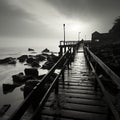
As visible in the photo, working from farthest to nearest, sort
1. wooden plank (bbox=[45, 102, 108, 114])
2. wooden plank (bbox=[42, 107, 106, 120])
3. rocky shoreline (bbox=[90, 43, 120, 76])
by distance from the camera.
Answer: rocky shoreline (bbox=[90, 43, 120, 76]), wooden plank (bbox=[45, 102, 108, 114]), wooden plank (bbox=[42, 107, 106, 120])

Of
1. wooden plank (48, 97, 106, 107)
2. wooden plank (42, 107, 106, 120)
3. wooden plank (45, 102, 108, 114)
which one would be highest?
wooden plank (48, 97, 106, 107)

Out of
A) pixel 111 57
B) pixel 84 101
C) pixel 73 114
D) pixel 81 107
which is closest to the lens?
pixel 73 114

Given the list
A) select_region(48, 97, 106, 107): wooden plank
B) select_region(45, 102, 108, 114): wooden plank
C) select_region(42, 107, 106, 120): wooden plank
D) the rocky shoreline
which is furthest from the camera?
the rocky shoreline

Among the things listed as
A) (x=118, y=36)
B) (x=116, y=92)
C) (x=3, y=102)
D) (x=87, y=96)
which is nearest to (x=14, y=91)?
(x=3, y=102)

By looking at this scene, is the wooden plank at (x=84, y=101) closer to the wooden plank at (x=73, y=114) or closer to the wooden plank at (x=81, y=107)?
the wooden plank at (x=81, y=107)

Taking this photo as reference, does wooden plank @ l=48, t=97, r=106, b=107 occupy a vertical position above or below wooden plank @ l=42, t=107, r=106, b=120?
above

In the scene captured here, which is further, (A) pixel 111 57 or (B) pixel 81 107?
(A) pixel 111 57

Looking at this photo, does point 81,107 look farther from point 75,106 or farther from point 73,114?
point 73,114

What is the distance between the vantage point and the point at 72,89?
489 cm

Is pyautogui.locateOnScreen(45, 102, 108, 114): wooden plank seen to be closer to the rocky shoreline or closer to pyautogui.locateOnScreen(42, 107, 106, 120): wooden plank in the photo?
pyautogui.locateOnScreen(42, 107, 106, 120): wooden plank

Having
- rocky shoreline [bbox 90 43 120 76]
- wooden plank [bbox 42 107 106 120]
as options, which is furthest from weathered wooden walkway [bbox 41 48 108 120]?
rocky shoreline [bbox 90 43 120 76]

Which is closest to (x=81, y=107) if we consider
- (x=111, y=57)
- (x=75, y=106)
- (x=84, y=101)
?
(x=75, y=106)

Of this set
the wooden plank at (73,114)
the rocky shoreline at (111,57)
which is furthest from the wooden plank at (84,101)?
the rocky shoreline at (111,57)

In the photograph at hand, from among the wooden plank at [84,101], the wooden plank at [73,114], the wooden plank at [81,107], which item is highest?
the wooden plank at [84,101]
